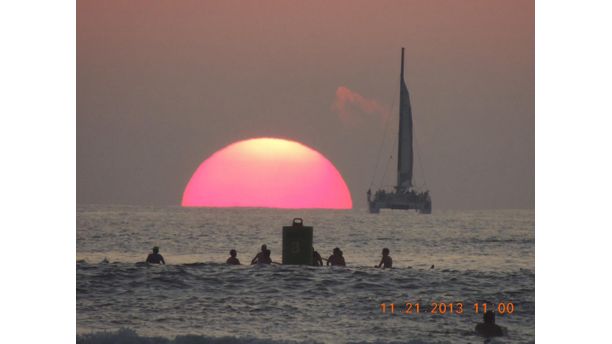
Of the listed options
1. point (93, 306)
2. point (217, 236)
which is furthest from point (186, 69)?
point (217, 236)

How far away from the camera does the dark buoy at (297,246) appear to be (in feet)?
85.2

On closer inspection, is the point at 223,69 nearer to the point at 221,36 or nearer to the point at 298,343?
the point at 221,36

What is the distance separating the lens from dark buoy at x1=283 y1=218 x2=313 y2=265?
26.0m

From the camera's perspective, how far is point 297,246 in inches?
1057

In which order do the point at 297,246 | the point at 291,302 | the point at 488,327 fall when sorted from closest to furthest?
1. the point at 488,327
2. the point at 291,302
3. the point at 297,246

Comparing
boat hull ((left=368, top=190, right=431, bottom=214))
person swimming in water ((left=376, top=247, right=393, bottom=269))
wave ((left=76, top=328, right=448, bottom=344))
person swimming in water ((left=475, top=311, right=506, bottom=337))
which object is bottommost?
wave ((left=76, top=328, right=448, bottom=344))

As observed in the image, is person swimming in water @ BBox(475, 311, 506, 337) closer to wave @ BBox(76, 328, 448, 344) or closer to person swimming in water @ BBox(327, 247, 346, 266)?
wave @ BBox(76, 328, 448, 344)
